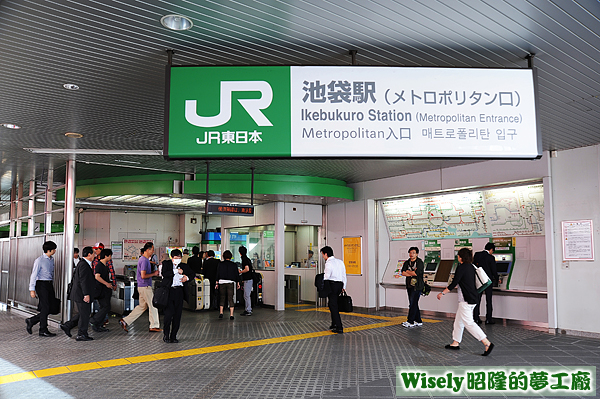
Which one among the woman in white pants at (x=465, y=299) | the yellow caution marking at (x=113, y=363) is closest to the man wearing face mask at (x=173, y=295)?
the yellow caution marking at (x=113, y=363)

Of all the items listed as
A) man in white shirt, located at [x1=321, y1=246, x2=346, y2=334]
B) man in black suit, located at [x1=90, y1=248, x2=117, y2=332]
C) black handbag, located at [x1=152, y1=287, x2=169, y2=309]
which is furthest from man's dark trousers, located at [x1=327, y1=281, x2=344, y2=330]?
man in black suit, located at [x1=90, y1=248, x2=117, y2=332]

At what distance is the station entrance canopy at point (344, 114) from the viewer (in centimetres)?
377

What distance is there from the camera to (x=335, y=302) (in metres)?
8.34

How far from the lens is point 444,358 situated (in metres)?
6.29

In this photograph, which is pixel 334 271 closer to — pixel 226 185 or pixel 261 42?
pixel 226 185

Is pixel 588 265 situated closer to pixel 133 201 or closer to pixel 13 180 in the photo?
pixel 133 201

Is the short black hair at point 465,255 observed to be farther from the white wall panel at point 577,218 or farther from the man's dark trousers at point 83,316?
the man's dark trousers at point 83,316

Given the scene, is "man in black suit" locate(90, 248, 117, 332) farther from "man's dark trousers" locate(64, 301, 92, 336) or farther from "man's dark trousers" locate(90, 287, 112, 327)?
"man's dark trousers" locate(64, 301, 92, 336)

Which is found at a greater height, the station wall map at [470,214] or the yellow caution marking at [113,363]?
the station wall map at [470,214]

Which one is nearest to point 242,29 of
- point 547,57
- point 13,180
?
point 547,57

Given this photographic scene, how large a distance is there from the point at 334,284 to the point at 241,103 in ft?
17.1

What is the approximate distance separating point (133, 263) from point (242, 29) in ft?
50.7

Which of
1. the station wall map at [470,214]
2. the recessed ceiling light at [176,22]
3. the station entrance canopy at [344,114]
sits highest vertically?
the recessed ceiling light at [176,22]

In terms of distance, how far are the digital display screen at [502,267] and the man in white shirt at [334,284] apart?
10.8ft
